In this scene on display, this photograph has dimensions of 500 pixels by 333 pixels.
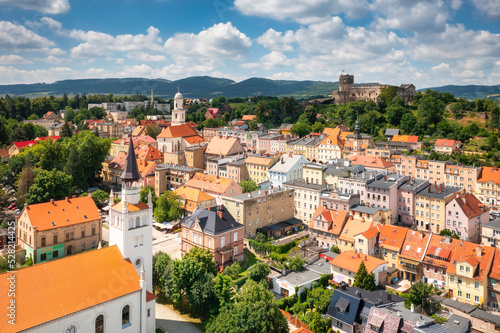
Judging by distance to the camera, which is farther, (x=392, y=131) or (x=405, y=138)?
(x=392, y=131)

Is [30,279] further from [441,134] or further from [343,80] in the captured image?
[343,80]

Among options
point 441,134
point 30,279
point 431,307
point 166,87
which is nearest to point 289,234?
Answer: point 431,307

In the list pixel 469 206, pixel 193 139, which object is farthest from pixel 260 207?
pixel 193 139

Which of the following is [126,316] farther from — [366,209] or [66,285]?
[366,209]

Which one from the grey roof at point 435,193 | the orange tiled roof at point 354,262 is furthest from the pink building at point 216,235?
the grey roof at point 435,193

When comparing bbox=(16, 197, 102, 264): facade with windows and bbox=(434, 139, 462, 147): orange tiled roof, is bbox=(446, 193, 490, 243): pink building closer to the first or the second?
bbox=(434, 139, 462, 147): orange tiled roof

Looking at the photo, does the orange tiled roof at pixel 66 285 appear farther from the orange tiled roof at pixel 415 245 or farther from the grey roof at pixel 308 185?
the grey roof at pixel 308 185

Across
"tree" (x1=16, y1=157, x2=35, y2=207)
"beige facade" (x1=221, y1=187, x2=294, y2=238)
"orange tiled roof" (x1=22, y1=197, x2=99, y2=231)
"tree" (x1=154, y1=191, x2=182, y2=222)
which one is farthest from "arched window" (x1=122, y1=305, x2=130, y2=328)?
"tree" (x1=16, y1=157, x2=35, y2=207)

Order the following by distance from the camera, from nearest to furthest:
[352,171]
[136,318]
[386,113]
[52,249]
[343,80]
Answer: [136,318], [52,249], [352,171], [386,113], [343,80]
